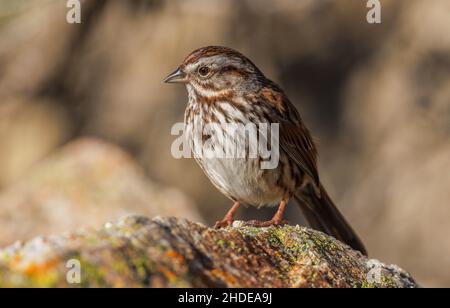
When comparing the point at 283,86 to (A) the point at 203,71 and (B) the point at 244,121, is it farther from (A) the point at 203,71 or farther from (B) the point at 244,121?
(B) the point at 244,121

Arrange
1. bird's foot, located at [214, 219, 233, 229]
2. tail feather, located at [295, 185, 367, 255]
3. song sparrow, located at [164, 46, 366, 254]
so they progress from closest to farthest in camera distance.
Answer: bird's foot, located at [214, 219, 233, 229] < song sparrow, located at [164, 46, 366, 254] < tail feather, located at [295, 185, 367, 255]

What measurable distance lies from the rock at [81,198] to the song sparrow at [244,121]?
1.87 m

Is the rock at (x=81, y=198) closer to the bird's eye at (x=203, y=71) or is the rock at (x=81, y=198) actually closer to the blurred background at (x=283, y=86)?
the blurred background at (x=283, y=86)

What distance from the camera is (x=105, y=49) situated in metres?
10.3

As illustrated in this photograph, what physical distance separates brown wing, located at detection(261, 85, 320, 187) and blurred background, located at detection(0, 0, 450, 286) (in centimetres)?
335

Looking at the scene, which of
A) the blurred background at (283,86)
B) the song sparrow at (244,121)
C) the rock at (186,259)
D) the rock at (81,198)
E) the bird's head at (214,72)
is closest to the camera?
the rock at (186,259)

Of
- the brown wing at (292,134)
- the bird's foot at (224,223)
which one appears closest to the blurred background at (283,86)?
the brown wing at (292,134)

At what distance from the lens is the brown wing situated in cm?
486

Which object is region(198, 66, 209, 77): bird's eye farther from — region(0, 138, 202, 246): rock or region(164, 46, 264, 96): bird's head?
region(0, 138, 202, 246): rock

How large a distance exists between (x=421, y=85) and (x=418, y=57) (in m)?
0.33

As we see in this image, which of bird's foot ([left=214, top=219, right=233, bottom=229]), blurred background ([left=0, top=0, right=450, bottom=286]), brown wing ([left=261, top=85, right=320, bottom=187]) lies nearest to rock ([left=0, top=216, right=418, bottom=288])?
bird's foot ([left=214, top=219, right=233, bottom=229])

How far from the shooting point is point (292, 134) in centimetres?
499

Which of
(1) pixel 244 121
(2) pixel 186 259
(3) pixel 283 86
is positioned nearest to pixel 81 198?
(1) pixel 244 121

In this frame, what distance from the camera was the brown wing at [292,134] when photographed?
16.0ft
